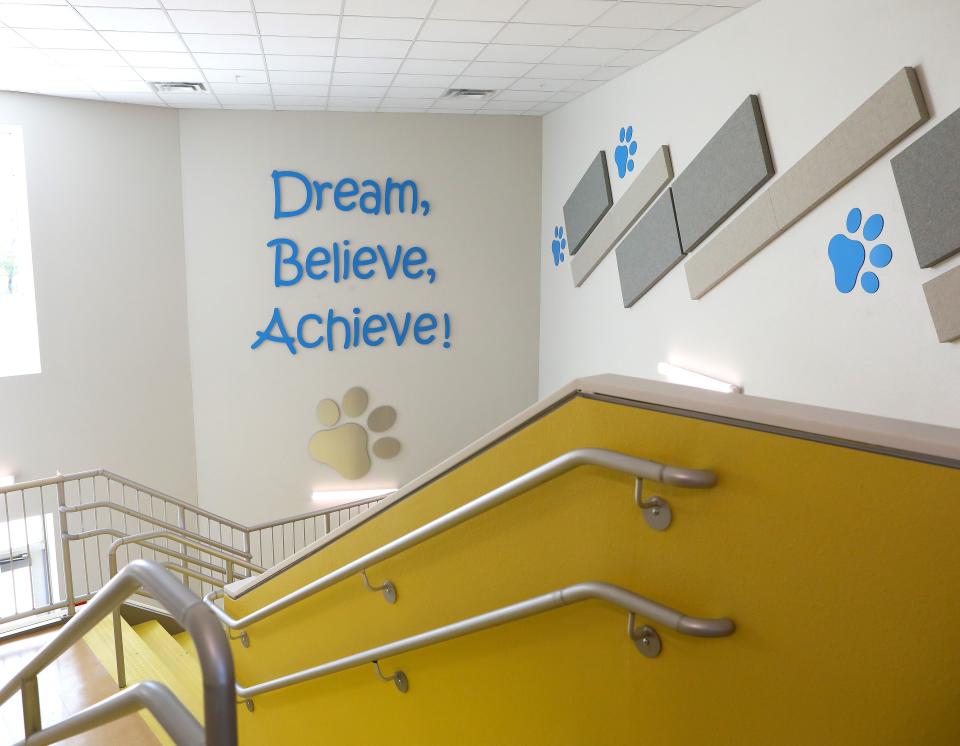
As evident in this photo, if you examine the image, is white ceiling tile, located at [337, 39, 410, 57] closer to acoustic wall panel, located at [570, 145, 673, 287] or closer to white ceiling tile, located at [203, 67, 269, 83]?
white ceiling tile, located at [203, 67, 269, 83]

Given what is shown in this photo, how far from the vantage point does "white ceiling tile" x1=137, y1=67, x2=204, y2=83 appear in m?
6.80

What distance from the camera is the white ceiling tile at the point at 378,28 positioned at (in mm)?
5484

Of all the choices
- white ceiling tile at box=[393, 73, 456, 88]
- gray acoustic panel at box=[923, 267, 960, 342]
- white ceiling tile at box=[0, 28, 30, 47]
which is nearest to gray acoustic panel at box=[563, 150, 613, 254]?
white ceiling tile at box=[393, 73, 456, 88]

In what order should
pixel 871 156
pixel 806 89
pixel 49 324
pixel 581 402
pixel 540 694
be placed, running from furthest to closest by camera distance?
1. pixel 49 324
2. pixel 806 89
3. pixel 871 156
4. pixel 540 694
5. pixel 581 402

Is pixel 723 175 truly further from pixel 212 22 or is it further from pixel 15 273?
pixel 15 273

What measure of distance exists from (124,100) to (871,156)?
7.16 meters

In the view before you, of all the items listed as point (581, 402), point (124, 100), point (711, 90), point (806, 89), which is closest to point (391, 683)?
point (581, 402)

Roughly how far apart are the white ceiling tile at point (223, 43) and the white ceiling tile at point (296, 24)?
288 mm

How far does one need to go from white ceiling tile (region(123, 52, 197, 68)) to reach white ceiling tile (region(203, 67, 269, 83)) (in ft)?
0.88

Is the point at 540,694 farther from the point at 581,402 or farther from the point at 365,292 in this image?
the point at 365,292

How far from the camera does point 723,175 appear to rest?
567cm

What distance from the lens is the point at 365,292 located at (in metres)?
9.28

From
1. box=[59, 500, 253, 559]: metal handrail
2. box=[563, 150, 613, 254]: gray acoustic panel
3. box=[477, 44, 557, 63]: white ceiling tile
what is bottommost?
box=[59, 500, 253, 559]: metal handrail

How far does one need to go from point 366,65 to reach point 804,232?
3.97m
